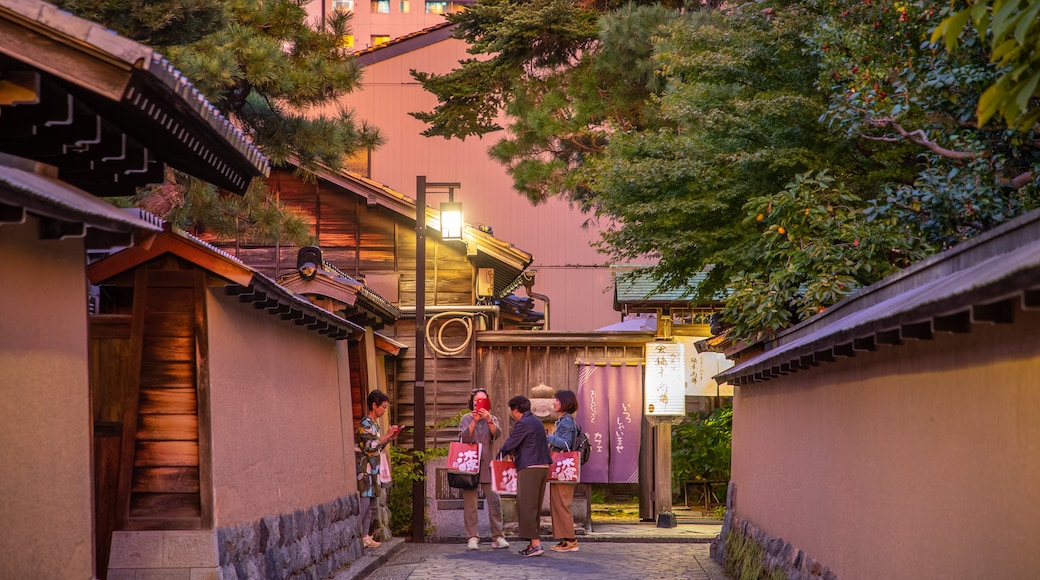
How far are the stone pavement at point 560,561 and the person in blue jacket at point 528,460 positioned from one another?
0.65 meters

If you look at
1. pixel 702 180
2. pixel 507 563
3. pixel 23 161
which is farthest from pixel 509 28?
pixel 23 161

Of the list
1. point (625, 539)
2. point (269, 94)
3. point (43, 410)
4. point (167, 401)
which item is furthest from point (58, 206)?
point (625, 539)

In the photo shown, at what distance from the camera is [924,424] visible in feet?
24.0

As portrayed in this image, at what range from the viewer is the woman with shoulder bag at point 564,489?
1744 centimetres

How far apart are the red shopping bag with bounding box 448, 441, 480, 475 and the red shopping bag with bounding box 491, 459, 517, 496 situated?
0.95 ft

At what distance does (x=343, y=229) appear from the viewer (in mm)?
24984

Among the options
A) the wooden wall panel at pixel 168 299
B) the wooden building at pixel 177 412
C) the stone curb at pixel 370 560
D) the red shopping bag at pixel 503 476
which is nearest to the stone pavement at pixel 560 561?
the stone curb at pixel 370 560

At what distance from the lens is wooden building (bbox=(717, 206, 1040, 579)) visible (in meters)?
5.56

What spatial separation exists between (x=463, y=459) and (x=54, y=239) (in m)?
10.5

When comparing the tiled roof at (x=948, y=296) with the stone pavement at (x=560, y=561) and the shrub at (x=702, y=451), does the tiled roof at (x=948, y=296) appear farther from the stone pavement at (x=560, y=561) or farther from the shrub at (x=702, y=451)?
the shrub at (x=702, y=451)

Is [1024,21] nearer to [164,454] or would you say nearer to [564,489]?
[164,454]

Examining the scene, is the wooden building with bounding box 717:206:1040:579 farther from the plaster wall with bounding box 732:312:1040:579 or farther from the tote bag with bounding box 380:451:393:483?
the tote bag with bounding box 380:451:393:483

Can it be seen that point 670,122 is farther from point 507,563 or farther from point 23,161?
point 23,161

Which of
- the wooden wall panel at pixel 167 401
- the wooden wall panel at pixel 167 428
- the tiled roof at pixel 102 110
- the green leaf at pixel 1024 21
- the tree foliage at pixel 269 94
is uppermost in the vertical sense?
the tree foliage at pixel 269 94
